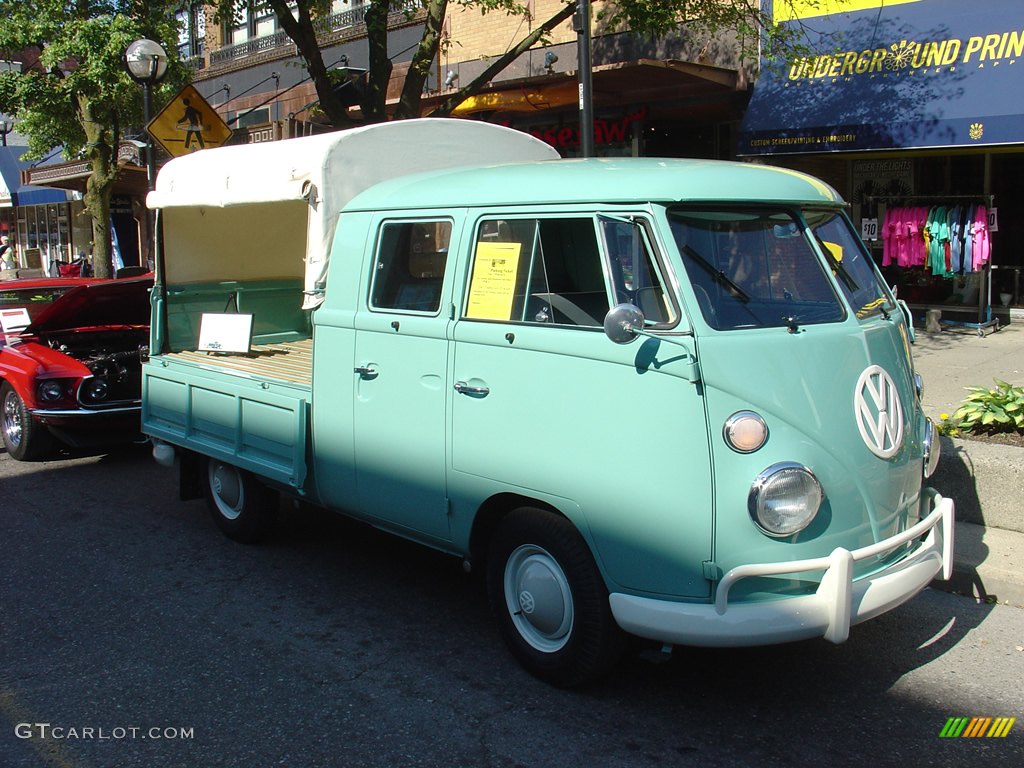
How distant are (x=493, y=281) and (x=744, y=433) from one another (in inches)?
A: 57.2

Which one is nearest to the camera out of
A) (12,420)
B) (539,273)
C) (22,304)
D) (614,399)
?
(614,399)

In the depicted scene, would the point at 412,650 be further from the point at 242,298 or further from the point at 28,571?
the point at 242,298

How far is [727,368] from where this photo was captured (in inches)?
149

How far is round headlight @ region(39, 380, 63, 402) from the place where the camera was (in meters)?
8.59

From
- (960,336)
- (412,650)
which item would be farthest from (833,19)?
(412,650)

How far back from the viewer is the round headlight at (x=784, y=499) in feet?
12.1

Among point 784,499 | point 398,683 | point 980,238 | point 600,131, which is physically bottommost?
point 398,683

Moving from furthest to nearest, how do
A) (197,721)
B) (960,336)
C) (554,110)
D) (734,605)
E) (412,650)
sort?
(554,110) < (960,336) < (412,650) < (197,721) < (734,605)

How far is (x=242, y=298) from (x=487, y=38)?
9.26 m

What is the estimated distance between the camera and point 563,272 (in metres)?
4.34

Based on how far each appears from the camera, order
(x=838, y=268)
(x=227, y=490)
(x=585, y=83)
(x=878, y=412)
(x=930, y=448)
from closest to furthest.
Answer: (x=878, y=412) → (x=838, y=268) → (x=930, y=448) → (x=227, y=490) → (x=585, y=83)

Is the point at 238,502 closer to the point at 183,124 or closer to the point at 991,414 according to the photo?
the point at 991,414

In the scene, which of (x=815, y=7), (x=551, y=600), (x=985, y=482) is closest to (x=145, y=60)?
(x=815, y=7)

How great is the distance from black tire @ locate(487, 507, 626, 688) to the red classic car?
16.6 feet
